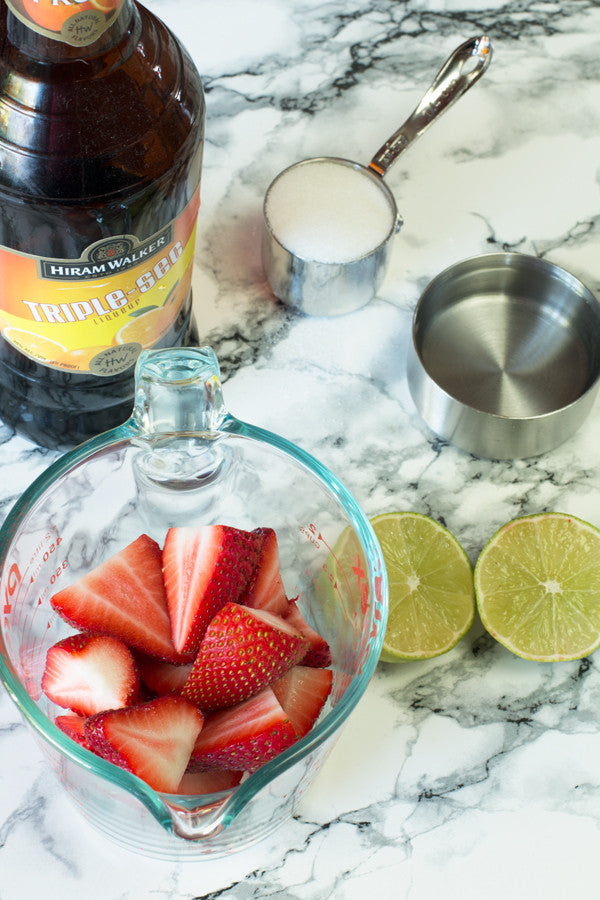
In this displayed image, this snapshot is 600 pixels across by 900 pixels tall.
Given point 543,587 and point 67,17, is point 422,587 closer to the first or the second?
point 543,587

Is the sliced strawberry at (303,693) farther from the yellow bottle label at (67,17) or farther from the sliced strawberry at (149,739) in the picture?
the yellow bottle label at (67,17)

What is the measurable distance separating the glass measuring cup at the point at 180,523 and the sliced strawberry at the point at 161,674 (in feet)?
0.25

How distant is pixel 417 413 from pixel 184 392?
0.39 metres

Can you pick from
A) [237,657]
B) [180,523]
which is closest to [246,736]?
[237,657]

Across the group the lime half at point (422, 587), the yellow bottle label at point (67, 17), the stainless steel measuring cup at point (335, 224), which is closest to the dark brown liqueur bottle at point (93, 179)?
the yellow bottle label at point (67, 17)

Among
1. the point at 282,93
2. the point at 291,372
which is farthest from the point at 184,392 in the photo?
the point at 282,93

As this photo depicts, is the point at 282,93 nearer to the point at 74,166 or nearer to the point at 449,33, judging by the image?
the point at 449,33

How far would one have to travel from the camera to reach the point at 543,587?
0.97m

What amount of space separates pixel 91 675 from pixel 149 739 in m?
0.08

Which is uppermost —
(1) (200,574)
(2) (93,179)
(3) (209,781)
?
(2) (93,179)

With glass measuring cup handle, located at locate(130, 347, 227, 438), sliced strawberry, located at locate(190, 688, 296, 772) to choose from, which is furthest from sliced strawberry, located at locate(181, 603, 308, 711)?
glass measuring cup handle, located at locate(130, 347, 227, 438)

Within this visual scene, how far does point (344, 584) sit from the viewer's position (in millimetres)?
862

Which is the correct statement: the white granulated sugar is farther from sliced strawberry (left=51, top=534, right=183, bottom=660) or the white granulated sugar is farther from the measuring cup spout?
the measuring cup spout

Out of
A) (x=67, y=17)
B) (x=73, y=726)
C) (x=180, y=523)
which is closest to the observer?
(x=67, y=17)
